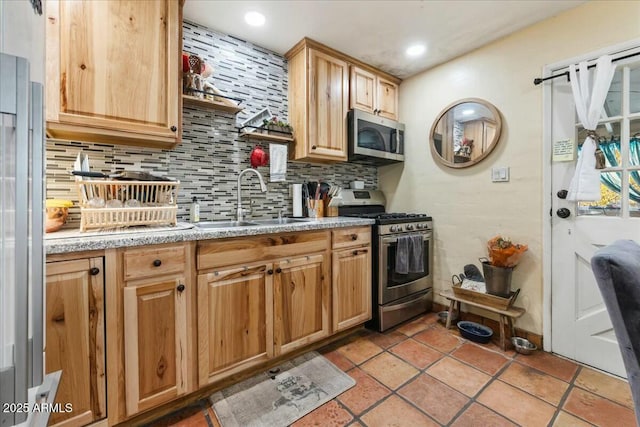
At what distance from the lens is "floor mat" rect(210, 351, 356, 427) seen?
1318 mm

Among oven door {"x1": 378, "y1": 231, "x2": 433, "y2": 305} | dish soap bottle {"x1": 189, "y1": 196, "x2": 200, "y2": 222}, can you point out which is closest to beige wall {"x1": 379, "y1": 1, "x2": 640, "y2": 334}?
oven door {"x1": 378, "y1": 231, "x2": 433, "y2": 305}

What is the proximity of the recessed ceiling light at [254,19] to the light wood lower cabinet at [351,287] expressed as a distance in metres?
1.74

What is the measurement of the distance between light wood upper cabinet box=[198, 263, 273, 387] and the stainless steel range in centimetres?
96

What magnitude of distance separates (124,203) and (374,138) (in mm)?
2043

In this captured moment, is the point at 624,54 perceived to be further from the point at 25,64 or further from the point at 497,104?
the point at 25,64

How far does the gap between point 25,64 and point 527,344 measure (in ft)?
9.00

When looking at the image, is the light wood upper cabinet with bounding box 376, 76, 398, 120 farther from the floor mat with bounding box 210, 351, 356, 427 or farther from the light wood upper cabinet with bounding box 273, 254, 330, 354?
the floor mat with bounding box 210, 351, 356, 427

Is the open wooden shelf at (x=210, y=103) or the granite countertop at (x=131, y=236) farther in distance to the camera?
the open wooden shelf at (x=210, y=103)

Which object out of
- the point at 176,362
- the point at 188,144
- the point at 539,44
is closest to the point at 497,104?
the point at 539,44

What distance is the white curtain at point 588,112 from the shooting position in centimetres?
160

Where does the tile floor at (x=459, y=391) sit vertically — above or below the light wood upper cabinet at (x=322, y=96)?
below

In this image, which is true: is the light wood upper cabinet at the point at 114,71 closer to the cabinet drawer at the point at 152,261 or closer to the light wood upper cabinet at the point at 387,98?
the cabinet drawer at the point at 152,261

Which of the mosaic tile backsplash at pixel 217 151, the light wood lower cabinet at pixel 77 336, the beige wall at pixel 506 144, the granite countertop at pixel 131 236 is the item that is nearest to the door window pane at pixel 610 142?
the beige wall at pixel 506 144

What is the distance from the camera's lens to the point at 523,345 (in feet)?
6.25
